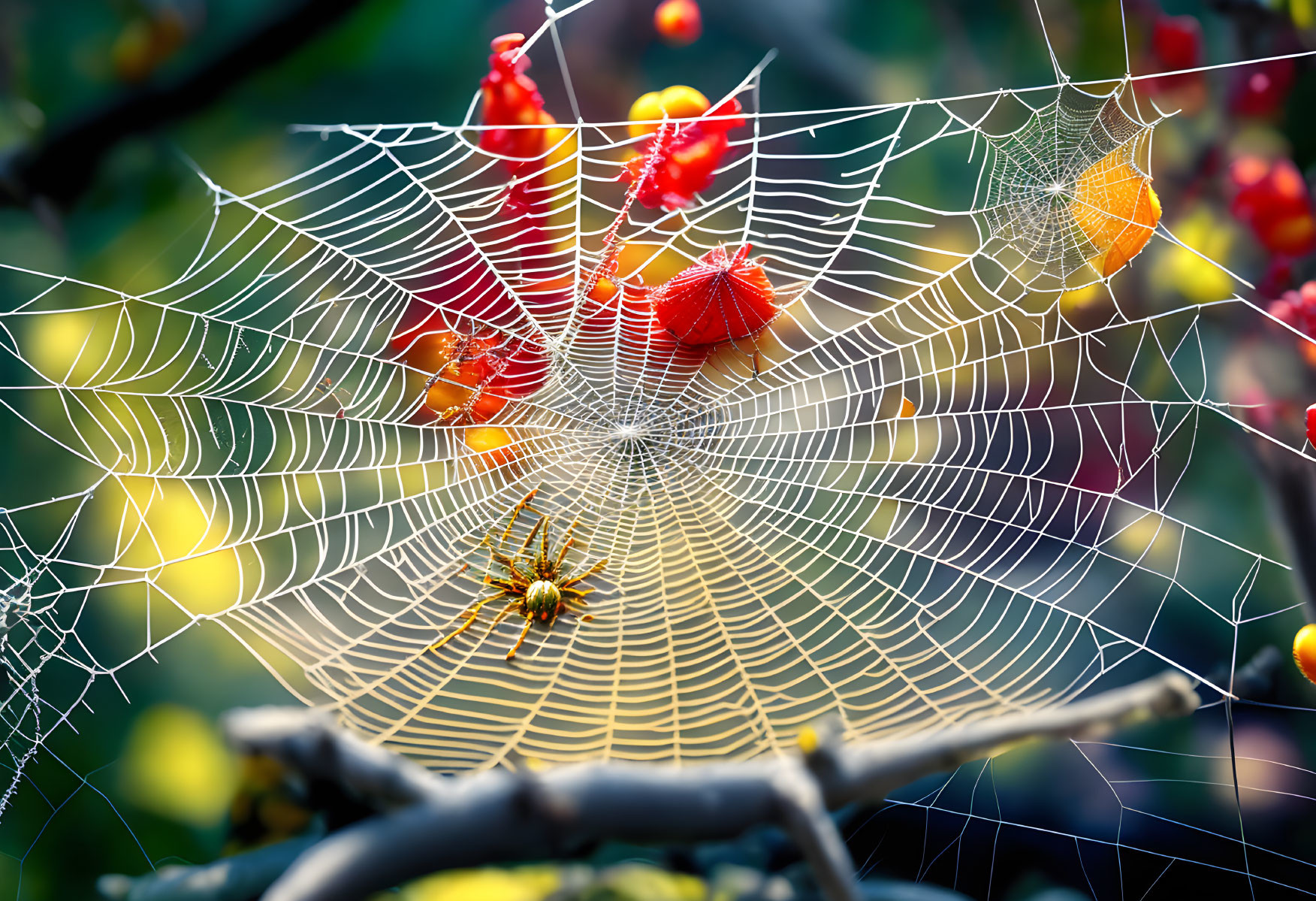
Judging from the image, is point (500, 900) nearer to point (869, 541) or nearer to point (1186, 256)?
point (869, 541)

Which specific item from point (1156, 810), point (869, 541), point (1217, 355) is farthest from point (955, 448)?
point (1156, 810)

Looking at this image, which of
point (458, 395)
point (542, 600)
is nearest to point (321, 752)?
point (542, 600)

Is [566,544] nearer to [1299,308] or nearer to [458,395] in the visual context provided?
[458,395]

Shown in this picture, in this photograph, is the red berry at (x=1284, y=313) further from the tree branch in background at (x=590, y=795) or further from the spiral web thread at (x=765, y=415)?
the tree branch in background at (x=590, y=795)

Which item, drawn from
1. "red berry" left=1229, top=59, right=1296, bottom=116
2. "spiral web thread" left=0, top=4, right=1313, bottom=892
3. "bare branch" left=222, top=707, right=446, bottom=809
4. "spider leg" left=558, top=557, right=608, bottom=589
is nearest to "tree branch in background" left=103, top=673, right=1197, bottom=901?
"bare branch" left=222, top=707, right=446, bottom=809

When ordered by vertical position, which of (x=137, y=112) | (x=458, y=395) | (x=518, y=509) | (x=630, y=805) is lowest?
(x=630, y=805)

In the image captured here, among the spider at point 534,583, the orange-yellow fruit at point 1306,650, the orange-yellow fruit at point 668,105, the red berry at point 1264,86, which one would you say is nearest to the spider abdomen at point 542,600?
the spider at point 534,583
